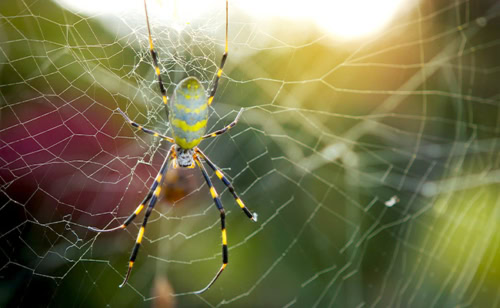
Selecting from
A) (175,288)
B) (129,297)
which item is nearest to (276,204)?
(175,288)

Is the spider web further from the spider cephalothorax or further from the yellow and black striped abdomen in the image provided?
the yellow and black striped abdomen

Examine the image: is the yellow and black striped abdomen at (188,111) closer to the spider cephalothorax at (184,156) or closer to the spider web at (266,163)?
the spider cephalothorax at (184,156)

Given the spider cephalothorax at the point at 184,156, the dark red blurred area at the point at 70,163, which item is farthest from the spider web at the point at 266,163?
the spider cephalothorax at the point at 184,156

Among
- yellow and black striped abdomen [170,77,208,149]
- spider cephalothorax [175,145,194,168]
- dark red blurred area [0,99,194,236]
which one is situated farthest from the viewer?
spider cephalothorax [175,145,194,168]

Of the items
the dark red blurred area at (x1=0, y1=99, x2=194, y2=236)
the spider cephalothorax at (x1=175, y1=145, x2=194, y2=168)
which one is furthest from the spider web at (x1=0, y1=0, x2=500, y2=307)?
the spider cephalothorax at (x1=175, y1=145, x2=194, y2=168)

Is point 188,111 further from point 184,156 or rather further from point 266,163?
point 266,163

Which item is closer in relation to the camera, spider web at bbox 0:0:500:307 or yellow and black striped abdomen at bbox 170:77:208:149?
yellow and black striped abdomen at bbox 170:77:208:149
